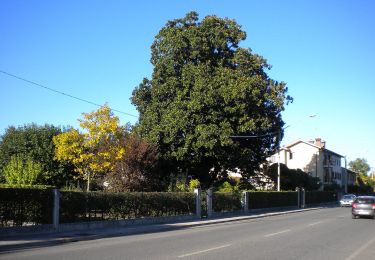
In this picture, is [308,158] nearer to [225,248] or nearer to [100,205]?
[100,205]

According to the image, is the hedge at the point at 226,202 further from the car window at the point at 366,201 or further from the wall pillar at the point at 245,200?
the car window at the point at 366,201

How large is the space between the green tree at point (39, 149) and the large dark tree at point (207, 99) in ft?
33.4

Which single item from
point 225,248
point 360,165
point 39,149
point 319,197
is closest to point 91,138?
point 39,149

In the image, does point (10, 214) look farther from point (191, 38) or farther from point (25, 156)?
point (25, 156)

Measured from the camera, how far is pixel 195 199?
30234 mm

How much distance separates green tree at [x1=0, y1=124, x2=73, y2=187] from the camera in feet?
146

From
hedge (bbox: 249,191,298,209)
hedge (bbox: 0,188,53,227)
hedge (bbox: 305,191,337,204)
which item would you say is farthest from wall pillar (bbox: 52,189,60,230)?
hedge (bbox: 305,191,337,204)

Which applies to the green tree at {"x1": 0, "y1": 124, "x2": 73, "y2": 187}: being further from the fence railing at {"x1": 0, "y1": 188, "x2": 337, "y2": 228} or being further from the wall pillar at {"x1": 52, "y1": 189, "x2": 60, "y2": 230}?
the wall pillar at {"x1": 52, "y1": 189, "x2": 60, "y2": 230}

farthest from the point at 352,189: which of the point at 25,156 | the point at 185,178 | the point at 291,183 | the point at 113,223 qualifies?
the point at 113,223

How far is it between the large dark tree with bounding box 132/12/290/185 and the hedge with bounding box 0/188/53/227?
17342 mm

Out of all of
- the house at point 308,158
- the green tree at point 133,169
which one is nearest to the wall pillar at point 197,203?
the green tree at point 133,169

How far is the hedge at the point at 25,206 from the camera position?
18.0 meters

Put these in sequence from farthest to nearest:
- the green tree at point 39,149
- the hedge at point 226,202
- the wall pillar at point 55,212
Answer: the green tree at point 39,149
the hedge at point 226,202
the wall pillar at point 55,212

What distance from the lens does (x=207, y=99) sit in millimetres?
35406
